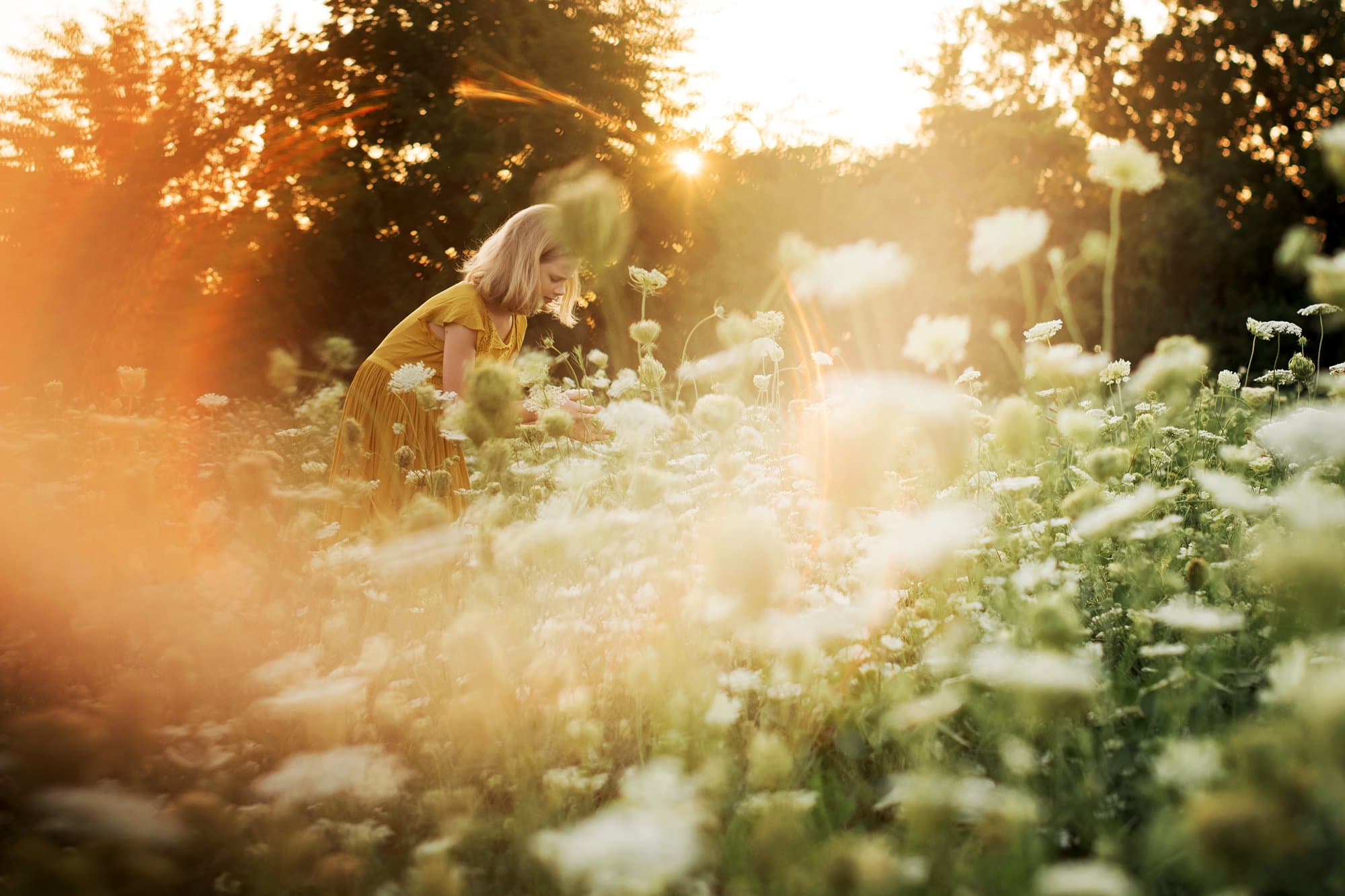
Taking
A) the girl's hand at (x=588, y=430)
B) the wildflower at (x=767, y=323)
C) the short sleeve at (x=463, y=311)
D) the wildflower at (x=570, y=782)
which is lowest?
the wildflower at (x=570, y=782)

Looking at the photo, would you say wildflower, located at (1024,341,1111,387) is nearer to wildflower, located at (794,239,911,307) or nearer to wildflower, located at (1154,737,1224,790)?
wildflower, located at (794,239,911,307)

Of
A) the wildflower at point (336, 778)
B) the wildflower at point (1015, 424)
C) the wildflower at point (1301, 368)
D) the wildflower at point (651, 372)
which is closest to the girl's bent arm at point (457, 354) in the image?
the wildflower at point (651, 372)

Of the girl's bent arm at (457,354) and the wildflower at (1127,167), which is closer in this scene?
the wildflower at (1127,167)

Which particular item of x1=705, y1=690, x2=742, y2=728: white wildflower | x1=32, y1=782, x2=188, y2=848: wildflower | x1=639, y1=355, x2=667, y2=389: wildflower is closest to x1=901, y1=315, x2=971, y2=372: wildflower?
x1=639, y1=355, x2=667, y2=389: wildflower

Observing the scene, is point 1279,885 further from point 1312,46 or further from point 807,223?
point 1312,46

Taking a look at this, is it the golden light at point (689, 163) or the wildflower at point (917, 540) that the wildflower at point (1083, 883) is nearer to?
the wildflower at point (917, 540)

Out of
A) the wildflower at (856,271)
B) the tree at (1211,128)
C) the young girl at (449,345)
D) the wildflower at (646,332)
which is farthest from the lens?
the tree at (1211,128)

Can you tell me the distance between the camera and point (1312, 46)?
14.0 m

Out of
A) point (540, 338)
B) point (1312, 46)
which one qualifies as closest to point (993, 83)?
point (1312, 46)

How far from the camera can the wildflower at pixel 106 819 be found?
1.12m

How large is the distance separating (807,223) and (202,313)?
22.6 feet

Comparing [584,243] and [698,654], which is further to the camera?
[584,243]

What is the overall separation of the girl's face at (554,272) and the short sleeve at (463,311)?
0.27 meters

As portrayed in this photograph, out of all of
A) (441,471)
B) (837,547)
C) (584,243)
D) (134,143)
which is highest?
(134,143)
